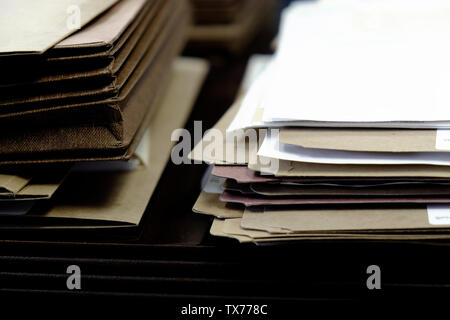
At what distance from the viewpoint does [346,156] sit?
36cm

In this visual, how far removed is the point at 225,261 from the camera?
388mm

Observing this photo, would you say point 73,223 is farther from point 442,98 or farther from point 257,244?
point 442,98

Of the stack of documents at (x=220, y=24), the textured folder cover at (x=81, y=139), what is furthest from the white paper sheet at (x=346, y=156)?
the stack of documents at (x=220, y=24)

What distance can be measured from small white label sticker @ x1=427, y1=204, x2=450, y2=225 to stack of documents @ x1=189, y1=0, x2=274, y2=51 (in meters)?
0.52

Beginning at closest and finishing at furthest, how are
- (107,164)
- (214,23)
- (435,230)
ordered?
(435,230) → (107,164) → (214,23)

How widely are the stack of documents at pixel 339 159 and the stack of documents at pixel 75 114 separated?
0.27 ft

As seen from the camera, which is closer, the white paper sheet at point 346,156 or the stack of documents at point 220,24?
the white paper sheet at point 346,156

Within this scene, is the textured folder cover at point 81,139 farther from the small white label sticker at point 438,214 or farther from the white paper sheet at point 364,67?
the small white label sticker at point 438,214

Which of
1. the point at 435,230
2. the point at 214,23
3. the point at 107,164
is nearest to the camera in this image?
the point at 435,230

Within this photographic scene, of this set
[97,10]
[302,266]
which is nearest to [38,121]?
[97,10]

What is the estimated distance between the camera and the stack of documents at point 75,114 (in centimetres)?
37
